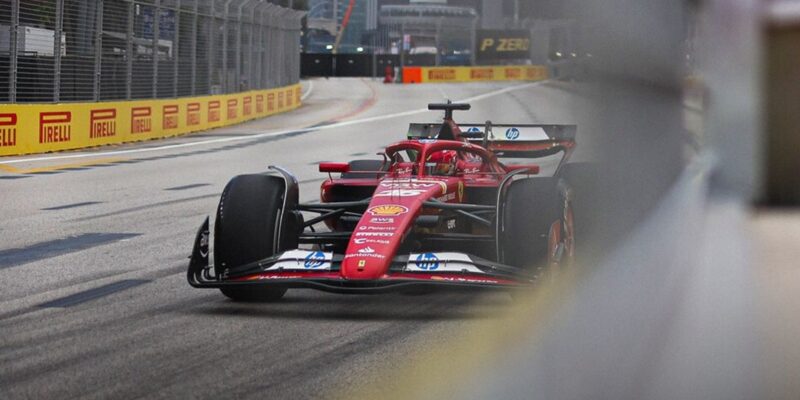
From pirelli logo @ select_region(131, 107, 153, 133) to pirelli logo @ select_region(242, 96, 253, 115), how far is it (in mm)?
7474

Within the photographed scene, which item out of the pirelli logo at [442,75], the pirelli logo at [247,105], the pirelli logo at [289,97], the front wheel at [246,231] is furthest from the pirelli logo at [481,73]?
the front wheel at [246,231]

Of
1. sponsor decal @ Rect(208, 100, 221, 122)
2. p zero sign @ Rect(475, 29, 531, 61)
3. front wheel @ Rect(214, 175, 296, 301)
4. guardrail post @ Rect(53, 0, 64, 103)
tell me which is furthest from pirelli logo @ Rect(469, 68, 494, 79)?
front wheel @ Rect(214, 175, 296, 301)

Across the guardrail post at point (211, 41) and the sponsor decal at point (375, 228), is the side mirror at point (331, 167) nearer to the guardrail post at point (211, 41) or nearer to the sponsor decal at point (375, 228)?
the sponsor decal at point (375, 228)

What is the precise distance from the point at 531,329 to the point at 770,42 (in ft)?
10.2

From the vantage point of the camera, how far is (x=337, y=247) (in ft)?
27.8

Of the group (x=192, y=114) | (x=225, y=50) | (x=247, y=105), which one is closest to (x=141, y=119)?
(x=192, y=114)

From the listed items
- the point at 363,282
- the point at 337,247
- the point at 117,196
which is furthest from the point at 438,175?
the point at 117,196

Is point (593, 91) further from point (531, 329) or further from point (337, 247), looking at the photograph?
point (337, 247)

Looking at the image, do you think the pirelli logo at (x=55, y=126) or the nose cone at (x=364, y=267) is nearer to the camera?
the nose cone at (x=364, y=267)

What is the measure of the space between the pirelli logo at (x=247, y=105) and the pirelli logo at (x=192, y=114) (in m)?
4.13

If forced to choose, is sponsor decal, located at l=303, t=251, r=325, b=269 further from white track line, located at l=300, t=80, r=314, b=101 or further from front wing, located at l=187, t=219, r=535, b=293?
white track line, located at l=300, t=80, r=314, b=101

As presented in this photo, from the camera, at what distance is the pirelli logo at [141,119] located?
970 inches

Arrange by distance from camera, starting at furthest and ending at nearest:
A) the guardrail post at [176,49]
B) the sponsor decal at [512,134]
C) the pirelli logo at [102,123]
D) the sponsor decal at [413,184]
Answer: the guardrail post at [176,49]
the pirelli logo at [102,123]
the sponsor decal at [512,134]
the sponsor decal at [413,184]

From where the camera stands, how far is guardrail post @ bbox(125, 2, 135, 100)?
24.4 m
